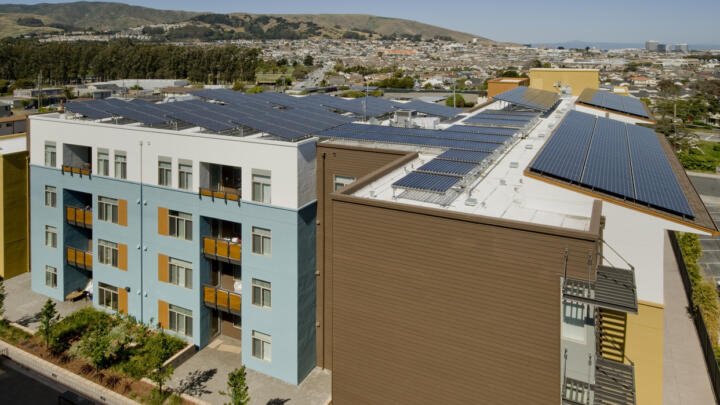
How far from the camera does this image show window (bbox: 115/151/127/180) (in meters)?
21.3

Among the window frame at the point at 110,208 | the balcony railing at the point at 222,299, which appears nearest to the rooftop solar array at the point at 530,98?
the balcony railing at the point at 222,299

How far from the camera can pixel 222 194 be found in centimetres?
1891

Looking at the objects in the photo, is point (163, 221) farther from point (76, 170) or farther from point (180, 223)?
point (76, 170)

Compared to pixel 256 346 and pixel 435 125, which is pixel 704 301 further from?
pixel 256 346

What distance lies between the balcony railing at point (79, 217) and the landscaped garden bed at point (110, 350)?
4270 mm

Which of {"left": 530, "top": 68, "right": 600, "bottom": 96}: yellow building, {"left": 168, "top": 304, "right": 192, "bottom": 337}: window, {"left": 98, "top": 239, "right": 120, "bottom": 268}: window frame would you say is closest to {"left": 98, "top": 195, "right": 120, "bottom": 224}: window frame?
{"left": 98, "top": 239, "right": 120, "bottom": 268}: window frame

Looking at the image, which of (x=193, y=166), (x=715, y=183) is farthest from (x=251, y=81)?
(x=193, y=166)

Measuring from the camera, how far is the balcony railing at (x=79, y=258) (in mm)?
23297

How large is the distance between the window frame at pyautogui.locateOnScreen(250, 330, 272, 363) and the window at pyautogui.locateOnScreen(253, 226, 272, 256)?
3290 millimetres

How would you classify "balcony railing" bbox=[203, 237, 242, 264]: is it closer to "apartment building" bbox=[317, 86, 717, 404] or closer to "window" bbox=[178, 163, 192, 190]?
"window" bbox=[178, 163, 192, 190]

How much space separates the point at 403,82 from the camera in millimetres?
90188

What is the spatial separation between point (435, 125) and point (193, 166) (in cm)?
1211

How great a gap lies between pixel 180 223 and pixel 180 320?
4245 millimetres

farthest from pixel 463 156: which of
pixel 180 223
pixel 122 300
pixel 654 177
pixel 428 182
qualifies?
pixel 122 300
